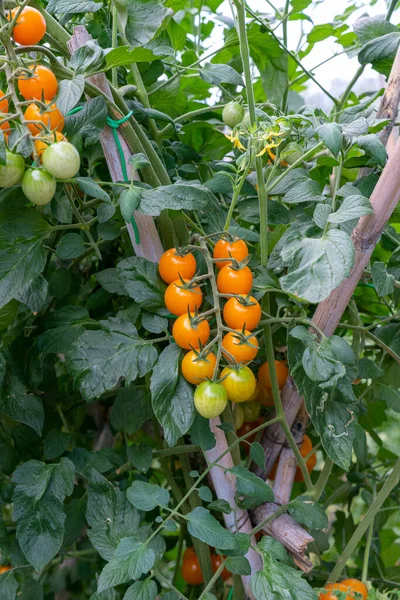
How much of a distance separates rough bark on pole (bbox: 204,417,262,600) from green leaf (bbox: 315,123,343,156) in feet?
1.13

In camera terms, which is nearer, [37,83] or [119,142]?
[37,83]

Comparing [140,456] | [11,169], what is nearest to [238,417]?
[140,456]

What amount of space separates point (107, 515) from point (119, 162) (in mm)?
399

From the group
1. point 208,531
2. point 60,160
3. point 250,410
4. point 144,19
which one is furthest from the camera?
point 250,410

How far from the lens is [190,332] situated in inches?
24.1

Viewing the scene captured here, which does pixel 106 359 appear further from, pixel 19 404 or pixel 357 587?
pixel 357 587

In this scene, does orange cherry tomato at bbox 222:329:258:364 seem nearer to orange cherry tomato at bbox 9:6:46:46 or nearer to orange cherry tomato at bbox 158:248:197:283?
orange cherry tomato at bbox 158:248:197:283

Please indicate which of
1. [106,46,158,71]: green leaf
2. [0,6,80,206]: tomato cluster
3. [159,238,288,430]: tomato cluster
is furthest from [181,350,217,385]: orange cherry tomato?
[106,46,158,71]: green leaf

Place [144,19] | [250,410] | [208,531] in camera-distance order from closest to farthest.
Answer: [208,531] < [144,19] < [250,410]

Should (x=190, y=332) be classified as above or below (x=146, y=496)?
above

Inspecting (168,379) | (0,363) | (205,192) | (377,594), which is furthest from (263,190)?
(377,594)

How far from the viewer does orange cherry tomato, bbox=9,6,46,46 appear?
0.57 meters

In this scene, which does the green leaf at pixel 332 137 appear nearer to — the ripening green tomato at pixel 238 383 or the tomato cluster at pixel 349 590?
the ripening green tomato at pixel 238 383

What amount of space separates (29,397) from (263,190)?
1.20ft
